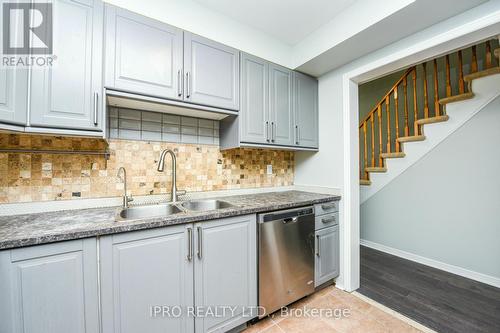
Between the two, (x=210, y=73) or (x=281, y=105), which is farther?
(x=281, y=105)

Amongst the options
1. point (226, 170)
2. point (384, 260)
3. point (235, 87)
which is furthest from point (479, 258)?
point (235, 87)

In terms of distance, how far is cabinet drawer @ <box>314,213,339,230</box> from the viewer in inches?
78.5

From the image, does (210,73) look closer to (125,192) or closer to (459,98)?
(125,192)

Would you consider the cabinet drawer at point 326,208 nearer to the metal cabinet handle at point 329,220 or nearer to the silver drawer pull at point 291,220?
the metal cabinet handle at point 329,220

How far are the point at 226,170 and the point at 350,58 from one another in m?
1.63

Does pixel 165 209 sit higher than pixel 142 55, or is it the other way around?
pixel 142 55

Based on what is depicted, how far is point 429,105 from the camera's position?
292 cm

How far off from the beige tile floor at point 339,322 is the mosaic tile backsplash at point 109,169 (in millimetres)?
1217

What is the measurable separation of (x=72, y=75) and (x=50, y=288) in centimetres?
113

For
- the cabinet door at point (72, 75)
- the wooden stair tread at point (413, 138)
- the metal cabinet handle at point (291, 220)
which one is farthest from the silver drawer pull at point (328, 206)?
the cabinet door at point (72, 75)

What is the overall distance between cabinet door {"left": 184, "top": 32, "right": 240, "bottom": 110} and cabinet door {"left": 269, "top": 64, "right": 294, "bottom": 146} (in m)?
0.40

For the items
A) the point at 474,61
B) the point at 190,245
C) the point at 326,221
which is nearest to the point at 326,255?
the point at 326,221

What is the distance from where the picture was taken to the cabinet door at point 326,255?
6.53 feet

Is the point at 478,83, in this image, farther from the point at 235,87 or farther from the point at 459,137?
the point at 235,87
